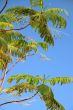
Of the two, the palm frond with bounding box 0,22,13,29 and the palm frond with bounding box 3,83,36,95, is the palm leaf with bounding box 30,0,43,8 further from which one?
the palm frond with bounding box 3,83,36,95

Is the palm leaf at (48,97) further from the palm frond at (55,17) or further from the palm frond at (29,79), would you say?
the palm frond at (55,17)

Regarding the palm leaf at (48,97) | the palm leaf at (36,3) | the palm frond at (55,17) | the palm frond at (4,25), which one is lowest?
the palm leaf at (48,97)

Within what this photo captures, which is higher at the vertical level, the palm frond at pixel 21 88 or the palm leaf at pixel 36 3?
the palm leaf at pixel 36 3

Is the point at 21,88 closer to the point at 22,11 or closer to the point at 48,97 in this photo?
the point at 48,97

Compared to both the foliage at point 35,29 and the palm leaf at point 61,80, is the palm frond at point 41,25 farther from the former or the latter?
the palm leaf at point 61,80

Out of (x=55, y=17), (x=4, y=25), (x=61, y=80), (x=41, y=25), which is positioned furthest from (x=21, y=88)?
(x=55, y=17)

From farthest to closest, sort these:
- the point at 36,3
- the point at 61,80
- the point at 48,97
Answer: the point at 61,80 < the point at 48,97 < the point at 36,3

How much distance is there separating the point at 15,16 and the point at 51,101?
1.39 meters

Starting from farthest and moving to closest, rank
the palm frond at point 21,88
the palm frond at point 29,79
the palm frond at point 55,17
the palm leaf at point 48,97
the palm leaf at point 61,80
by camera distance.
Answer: the palm leaf at point 61,80
the palm frond at point 29,79
the palm frond at point 21,88
the palm leaf at point 48,97
the palm frond at point 55,17

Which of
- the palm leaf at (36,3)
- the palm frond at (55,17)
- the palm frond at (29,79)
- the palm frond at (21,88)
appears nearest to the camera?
the palm frond at (55,17)

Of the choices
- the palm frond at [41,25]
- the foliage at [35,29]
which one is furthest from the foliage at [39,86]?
the palm frond at [41,25]

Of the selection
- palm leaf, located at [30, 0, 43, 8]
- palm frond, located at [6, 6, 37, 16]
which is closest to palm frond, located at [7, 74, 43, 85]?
palm frond, located at [6, 6, 37, 16]

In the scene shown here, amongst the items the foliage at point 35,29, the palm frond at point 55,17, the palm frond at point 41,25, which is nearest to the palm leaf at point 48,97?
the foliage at point 35,29

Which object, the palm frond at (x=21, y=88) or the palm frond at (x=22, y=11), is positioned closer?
the palm frond at (x=22, y=11)
